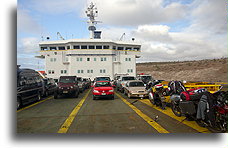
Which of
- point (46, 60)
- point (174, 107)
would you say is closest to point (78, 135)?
point (174, 107)

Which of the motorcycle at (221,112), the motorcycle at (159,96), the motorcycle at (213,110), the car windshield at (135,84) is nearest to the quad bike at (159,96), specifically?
the motorcycle at (159,96)

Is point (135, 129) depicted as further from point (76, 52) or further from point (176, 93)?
point (76, 52)

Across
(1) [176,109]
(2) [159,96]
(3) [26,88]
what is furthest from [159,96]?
(3) [26,88]

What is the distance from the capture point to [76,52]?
112ft

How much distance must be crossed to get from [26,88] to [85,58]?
24.4 metres

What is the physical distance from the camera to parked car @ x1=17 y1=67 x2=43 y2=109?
9389mm

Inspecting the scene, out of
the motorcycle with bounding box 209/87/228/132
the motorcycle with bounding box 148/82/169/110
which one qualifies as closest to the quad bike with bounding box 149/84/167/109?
the motorcycle with bounding box 148/82/169/110

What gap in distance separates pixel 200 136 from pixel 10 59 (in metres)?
6.32

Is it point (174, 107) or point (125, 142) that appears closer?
point (125, 142)

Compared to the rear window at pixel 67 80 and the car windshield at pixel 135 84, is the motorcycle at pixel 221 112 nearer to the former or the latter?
the car windshield at pixel 135 84

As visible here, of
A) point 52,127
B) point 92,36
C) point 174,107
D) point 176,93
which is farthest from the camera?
point 92,36

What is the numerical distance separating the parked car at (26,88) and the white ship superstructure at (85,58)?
21864 mm

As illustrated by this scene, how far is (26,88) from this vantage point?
10156 mm

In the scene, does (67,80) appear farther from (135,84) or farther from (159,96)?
(159,96)
